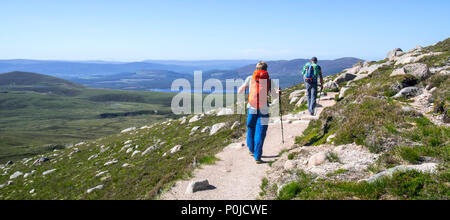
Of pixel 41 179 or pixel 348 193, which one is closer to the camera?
pixel 348 193

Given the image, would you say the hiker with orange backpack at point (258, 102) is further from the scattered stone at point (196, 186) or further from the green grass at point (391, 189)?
the green grass at point (391, 189)

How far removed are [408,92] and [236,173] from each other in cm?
1076

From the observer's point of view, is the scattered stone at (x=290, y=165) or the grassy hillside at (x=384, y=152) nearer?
the grassy hillside at (x=384, y=152)

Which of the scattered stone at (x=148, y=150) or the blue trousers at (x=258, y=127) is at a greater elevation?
the blue trousers at (x=258, y=127)

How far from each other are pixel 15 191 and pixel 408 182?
29.7m

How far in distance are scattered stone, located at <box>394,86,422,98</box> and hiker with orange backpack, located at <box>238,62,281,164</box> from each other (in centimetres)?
808

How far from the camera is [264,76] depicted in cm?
1126

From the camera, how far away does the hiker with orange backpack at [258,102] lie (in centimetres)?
1130

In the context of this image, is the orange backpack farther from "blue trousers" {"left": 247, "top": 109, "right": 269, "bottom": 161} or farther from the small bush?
the small bush

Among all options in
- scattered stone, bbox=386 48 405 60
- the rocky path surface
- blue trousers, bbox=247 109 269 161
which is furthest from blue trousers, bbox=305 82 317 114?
scattered stone, bbox=386 48 405 60

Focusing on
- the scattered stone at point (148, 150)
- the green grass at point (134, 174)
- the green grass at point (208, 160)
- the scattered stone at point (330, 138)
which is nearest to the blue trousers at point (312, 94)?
the green grass at point (134, 174)
